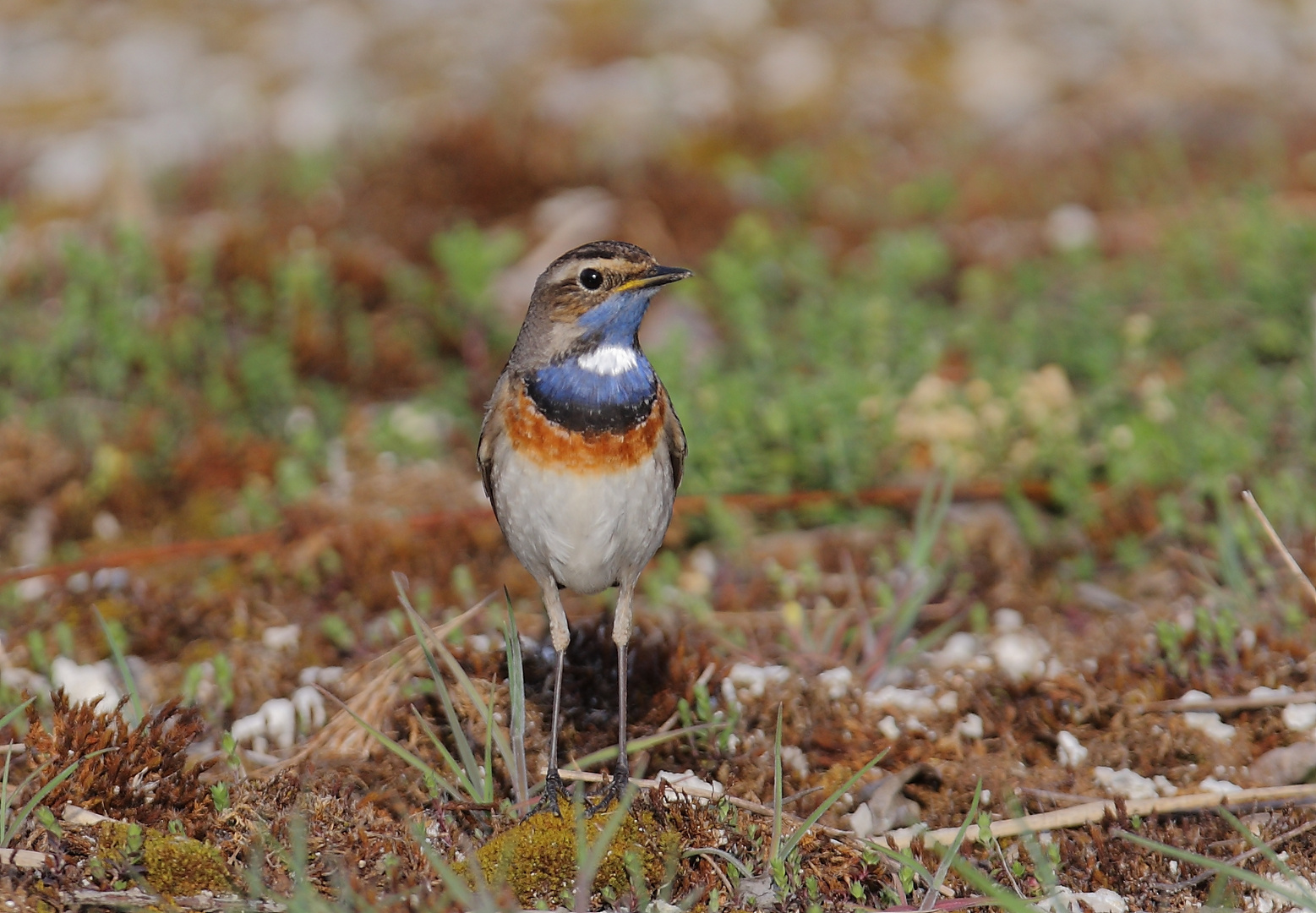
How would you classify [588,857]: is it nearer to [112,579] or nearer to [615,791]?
[615,791]

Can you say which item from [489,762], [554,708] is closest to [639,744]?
[554,708]

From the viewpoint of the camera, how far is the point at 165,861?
Answer: 11.7 feet

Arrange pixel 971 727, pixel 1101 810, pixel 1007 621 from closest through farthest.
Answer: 1. pixel 1101 810
2. pixel 971 727
3. pixel 1007 621

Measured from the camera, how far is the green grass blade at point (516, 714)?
157 inches

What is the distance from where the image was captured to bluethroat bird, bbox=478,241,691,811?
13.5 ft

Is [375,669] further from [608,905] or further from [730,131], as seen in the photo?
[730,131]

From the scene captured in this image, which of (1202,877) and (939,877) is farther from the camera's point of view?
(1202,877)

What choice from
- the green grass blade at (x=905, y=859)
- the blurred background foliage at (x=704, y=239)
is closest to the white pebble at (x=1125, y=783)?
the green grass blade at (x=905, y=859)

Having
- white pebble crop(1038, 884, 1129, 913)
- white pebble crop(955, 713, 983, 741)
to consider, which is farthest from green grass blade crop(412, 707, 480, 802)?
white pebble crop(955, 713, 983, 741)

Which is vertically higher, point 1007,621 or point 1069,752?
point 1069,752

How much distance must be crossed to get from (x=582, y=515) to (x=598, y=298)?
0.70 meters

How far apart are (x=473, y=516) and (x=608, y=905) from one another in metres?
3.01

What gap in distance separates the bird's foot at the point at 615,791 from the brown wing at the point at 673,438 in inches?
36.5

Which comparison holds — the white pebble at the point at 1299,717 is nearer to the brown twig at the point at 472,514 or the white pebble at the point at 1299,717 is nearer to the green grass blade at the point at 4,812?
the brown twig at the point at 472,514
